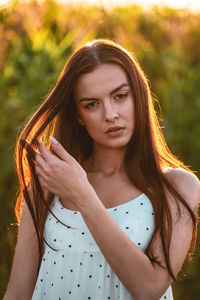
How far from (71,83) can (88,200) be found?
0.70 m

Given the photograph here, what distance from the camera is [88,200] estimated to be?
1.88 metres

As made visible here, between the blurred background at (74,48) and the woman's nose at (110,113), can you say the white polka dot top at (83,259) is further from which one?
the blurred background at (74,48)

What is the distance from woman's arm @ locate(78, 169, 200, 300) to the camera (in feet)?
6.16

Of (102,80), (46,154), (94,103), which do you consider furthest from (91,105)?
(46,154)

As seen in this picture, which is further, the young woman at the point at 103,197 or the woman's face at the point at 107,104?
the woman's face at the point at 107,104

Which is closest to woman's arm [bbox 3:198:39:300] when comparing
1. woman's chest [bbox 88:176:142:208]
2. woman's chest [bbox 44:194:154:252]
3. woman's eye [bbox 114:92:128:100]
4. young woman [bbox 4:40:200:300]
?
young woman [bbox 4:40:200:300]

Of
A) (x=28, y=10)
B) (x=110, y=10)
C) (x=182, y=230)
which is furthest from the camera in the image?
(x=110, y=10)

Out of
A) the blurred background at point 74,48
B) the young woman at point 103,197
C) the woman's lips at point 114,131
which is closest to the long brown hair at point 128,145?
the young woman at point 103,197

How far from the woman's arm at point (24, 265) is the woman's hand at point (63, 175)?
0.48 metres

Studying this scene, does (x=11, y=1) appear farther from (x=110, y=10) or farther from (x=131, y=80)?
(x=131, y=80)

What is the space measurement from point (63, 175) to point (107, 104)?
0.47 m

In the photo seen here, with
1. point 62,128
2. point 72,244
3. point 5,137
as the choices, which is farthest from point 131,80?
point 5,137

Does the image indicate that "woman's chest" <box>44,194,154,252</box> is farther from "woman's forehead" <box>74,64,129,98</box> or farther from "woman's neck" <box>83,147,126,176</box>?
"woman's forehead" <box>74,64,129,98</box>

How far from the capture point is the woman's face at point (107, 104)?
2.20 meters
